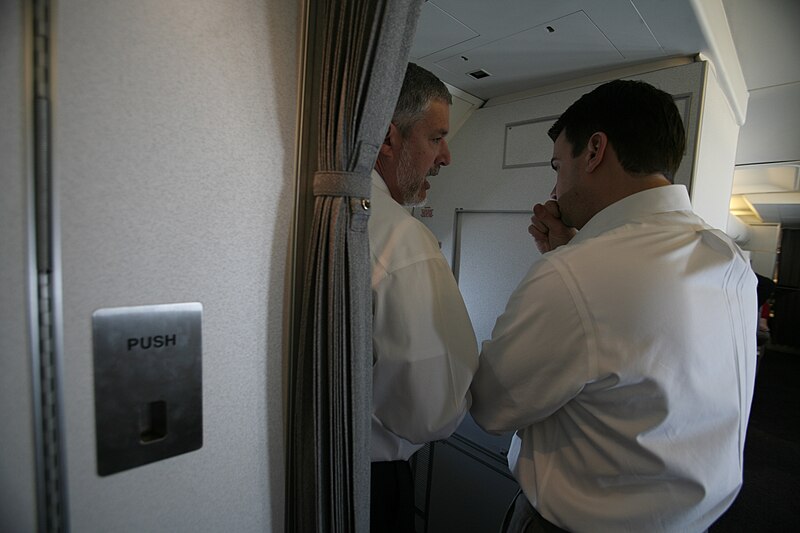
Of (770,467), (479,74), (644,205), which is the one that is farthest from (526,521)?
(770,467)

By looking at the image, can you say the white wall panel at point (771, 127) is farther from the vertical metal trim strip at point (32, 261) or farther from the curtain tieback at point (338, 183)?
the vertical metal trim strip at point (32, 261)

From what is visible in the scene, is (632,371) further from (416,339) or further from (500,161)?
(500,161)

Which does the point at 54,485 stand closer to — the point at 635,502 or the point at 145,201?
the point at 145,201

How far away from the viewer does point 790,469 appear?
4109 millimetres

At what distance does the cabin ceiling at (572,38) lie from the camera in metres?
1.38

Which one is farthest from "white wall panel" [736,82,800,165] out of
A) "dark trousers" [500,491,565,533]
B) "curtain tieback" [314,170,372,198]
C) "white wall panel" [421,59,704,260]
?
"curtain tieback" [314,170,372,198]

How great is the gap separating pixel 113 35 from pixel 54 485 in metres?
0.70

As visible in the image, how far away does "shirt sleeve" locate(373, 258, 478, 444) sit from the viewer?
3.36ft

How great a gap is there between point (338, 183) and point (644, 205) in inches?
35.3

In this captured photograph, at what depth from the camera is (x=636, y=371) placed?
2.98 ft

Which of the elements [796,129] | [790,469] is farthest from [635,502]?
[790,469]

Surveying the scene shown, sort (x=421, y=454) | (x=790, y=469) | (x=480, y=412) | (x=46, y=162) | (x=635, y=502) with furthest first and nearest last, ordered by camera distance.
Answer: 1. (x=790, y=469)
2. (x=421, y=454)
3. (x=480, y=412)
4. (x=635, y=502)
5. (x=46, y=162)

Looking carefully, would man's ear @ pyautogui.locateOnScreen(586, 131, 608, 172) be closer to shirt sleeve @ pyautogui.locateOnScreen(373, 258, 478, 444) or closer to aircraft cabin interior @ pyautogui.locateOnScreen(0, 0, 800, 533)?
shirt sleeve @ pyautogui.locateOnScreen(373, 258, 478, 444)

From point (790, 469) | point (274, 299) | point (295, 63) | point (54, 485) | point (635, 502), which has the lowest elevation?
point (790, 469)
